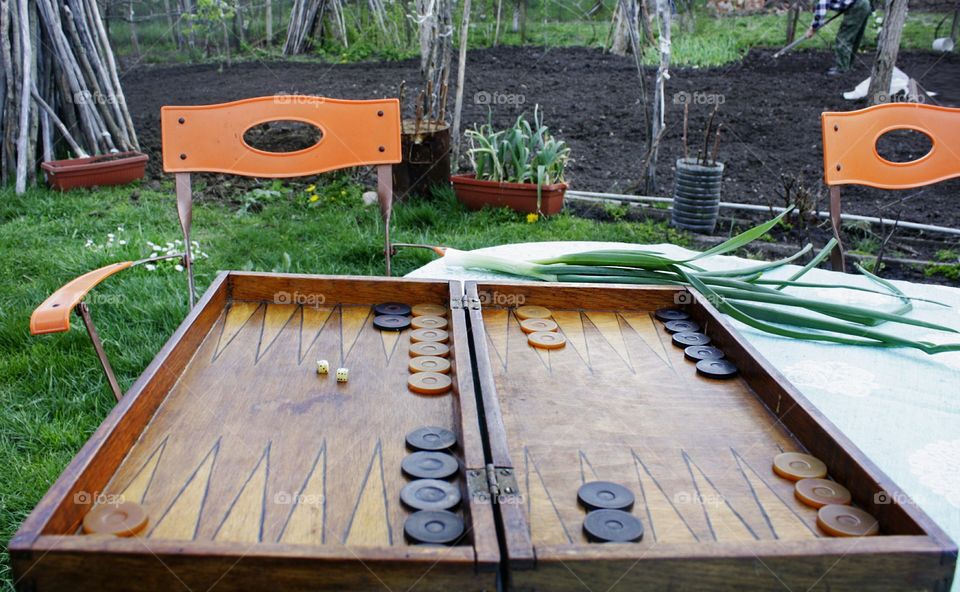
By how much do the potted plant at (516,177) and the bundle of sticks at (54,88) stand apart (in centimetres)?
240

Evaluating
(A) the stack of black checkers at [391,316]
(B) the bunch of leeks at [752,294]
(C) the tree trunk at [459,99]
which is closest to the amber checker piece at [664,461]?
(A) the stack of black checkers at [391,316]

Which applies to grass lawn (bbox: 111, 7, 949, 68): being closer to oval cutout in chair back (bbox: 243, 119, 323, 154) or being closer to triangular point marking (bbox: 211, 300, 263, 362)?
oval cutout in chair back (bbox: 243, 119, 323, 154)

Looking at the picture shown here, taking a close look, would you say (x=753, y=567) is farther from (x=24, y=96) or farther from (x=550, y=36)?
(x=550, y=36)

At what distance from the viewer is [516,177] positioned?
159 inches

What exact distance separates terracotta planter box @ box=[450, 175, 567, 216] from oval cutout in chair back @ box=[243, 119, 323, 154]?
152 centimetres

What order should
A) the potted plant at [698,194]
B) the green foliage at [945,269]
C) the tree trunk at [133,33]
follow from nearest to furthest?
1. the green foliage at [945,269]
2. the potted plant at [698,194]
3. the tree trunk at [133,33]

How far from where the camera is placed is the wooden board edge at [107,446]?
81 centimetres

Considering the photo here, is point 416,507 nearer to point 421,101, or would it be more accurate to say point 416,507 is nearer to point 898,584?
point 898,584

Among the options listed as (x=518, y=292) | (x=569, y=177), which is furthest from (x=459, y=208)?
(x=518, y=292)

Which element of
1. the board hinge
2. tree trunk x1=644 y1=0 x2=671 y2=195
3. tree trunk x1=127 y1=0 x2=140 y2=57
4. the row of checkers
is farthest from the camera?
tree trunk x1=127 y1=0 x2=140 y2=57

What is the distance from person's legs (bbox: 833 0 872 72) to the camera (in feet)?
26.6

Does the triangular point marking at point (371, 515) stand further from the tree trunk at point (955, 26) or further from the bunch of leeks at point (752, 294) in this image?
the tree trunk at point (955, 26)

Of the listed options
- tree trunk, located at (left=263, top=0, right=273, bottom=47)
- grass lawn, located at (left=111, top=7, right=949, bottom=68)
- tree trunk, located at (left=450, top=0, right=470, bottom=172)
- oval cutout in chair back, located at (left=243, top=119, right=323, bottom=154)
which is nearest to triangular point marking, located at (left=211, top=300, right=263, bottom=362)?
tree trunk, located at (left=450, top=0, right=470, bottom=172)

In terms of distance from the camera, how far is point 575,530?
920 mm
